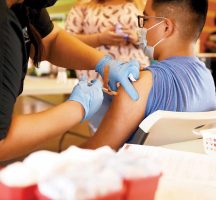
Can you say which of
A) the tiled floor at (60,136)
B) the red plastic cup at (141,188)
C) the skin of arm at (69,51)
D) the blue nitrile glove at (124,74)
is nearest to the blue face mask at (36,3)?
the blue nitrile glove at (124,74)

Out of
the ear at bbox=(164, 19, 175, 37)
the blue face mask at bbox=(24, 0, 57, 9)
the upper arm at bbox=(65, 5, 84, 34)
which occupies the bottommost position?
the upper arm at bbox=(65, 5, 84, 34)

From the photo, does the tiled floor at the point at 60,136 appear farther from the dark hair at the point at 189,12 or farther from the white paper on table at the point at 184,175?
the white paper on table at the point at 184,175

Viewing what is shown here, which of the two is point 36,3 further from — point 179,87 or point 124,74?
point 179,87

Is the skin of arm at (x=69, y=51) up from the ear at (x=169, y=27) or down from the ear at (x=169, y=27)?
down

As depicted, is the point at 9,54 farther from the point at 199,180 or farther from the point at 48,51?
the point at 48,51

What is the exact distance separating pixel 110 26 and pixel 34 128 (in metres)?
1.68

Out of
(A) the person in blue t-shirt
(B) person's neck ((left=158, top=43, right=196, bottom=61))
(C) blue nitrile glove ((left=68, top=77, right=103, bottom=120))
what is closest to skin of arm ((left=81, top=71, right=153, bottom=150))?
(A) the person in blue t-shirt

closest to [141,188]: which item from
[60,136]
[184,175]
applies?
[184,175]

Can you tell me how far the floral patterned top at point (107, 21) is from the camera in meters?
2.52

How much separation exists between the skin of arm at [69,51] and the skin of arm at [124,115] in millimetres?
343

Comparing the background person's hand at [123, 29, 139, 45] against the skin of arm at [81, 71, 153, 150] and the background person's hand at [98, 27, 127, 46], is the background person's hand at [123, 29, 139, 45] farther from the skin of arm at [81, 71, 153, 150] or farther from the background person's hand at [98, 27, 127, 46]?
the skin of arm at [81, 71, 153, 150]

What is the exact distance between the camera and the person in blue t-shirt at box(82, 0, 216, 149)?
4.54ft

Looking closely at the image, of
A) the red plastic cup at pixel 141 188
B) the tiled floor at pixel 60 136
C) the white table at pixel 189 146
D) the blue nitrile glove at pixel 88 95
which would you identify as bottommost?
the tiled floor at pixel 60 136

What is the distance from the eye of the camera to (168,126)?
1.19 metres
